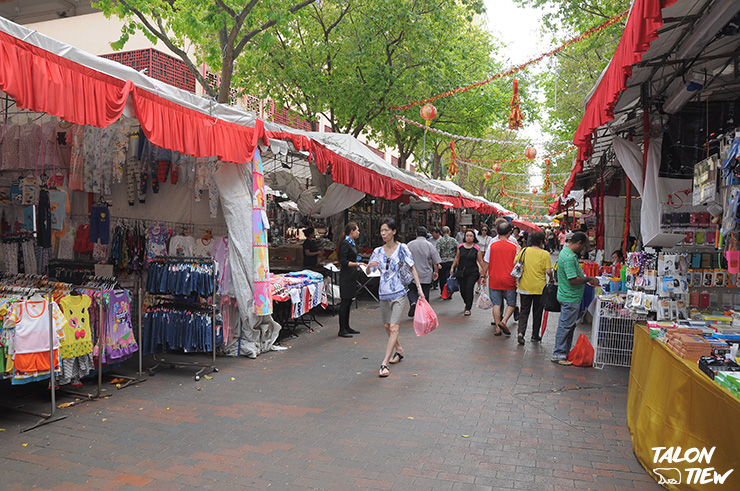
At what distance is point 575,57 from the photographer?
17984 millimetres

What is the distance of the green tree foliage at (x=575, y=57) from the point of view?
1352cm

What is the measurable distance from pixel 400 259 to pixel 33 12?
1957 centimetres

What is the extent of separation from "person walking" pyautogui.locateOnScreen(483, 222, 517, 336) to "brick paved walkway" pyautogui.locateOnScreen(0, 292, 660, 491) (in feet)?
5.74

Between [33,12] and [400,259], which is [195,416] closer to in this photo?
[400,259]

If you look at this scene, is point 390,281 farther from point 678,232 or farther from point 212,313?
point 678,232

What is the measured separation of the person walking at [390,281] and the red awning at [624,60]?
2.65m

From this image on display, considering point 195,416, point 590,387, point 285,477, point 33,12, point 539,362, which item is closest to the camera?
point 285,477

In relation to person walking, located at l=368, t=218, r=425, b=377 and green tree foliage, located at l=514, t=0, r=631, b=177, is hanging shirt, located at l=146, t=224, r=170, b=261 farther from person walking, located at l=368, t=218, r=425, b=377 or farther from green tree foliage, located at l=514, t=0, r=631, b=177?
green tree foliage, located at l=514, t=0, r=631, b=177

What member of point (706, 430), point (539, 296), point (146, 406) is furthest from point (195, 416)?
point (539, 296)

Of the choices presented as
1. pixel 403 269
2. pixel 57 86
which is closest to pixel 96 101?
pixel 57 86

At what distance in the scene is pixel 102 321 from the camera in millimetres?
5789

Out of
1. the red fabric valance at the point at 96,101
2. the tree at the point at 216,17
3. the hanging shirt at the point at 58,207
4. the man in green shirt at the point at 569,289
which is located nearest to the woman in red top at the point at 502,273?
the man in green shirt at the point at 569,289

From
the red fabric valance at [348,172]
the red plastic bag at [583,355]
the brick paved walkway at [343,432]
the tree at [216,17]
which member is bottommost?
the brick paved walkway at [343,432]

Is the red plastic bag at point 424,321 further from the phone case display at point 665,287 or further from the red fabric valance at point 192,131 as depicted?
the red fabric valance at point 192,131
